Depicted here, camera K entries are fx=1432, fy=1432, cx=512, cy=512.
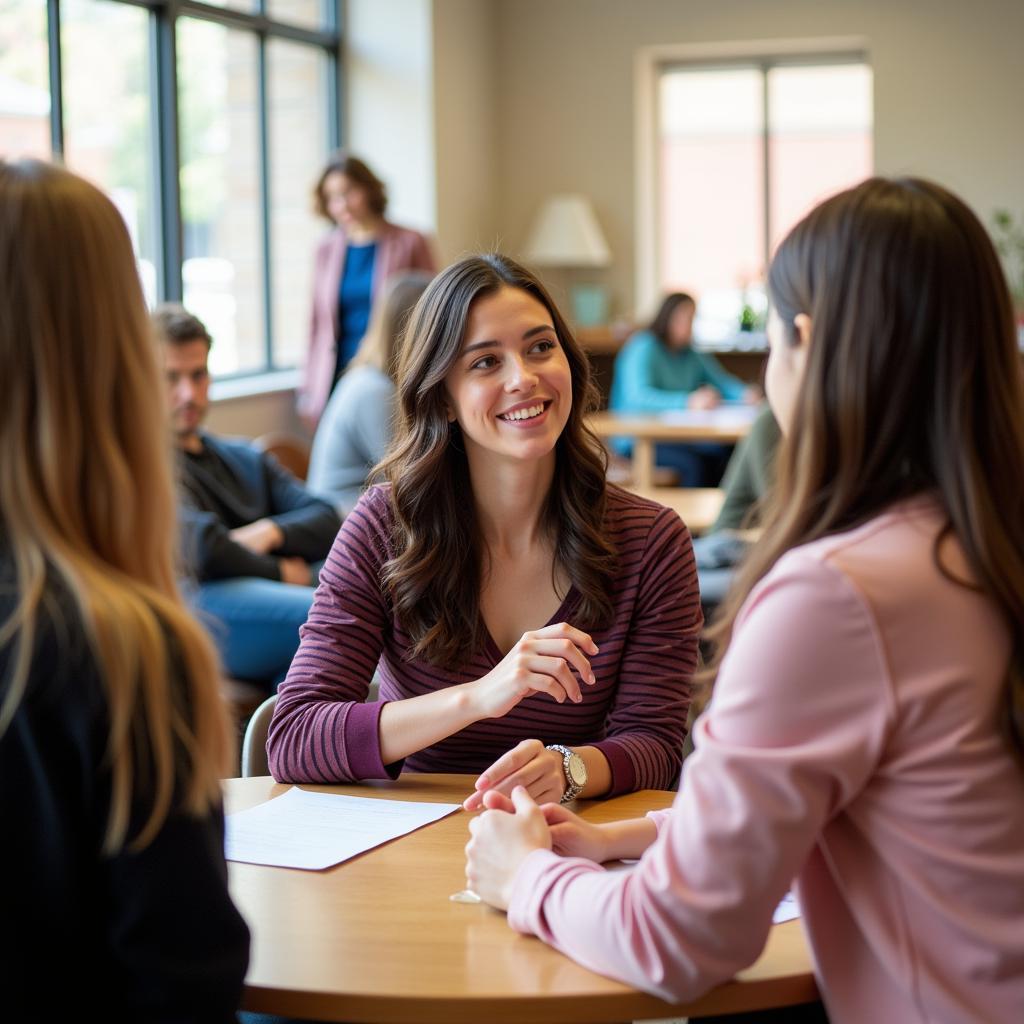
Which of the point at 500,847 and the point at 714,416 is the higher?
the point at 714,416

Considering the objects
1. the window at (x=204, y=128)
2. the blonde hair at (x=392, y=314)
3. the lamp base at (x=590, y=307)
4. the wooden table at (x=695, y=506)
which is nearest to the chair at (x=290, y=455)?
the blonde hair at (x=392, y=314)

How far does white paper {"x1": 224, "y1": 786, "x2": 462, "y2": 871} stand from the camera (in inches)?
61.1

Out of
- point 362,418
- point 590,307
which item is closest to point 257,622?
point 362,418

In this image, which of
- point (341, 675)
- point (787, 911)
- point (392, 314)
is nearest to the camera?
point (787, 911)

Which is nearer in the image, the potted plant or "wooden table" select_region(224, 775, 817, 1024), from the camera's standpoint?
"wooden table" select_region(224, 775, 817, 1024)

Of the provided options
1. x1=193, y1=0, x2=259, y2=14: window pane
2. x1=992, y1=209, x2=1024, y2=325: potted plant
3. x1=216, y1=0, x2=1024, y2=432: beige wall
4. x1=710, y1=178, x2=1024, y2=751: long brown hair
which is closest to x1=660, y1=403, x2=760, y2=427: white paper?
x1=216, y1=0, x2=1024, y2=432: beige wall

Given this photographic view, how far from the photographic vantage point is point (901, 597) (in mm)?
1148

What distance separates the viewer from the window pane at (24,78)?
5134 millimetres

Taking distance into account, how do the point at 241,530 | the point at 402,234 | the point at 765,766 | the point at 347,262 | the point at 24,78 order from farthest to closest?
the point at 347,262, the point at 402,234, the point at 24,78, the point at 241,530, the point at 765,766

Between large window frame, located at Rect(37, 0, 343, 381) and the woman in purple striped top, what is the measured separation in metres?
A: 3.70

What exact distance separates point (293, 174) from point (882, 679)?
677cm

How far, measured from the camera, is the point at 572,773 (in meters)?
1.74

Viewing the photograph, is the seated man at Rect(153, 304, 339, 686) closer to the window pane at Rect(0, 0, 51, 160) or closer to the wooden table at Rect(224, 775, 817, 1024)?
the wooden table at Rect(224, 775, 817, 1024)

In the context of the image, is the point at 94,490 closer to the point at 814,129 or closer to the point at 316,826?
the point at 316,826
